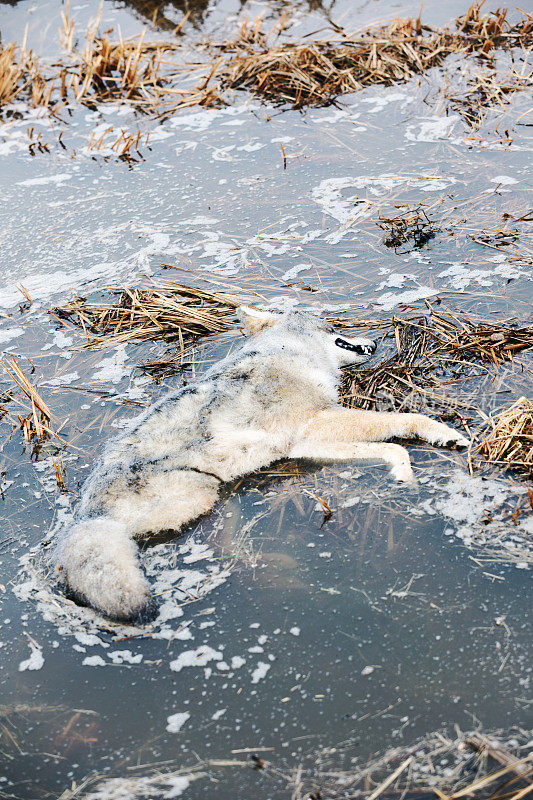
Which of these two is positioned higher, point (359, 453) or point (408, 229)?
point (408, 229)

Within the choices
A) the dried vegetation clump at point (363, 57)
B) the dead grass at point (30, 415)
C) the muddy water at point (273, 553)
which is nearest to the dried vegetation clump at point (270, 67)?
the dried vegetation clump at point (363, 57)

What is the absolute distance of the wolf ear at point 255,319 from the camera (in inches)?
180

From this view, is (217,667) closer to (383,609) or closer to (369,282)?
(383,609)

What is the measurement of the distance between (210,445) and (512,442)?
1.65m

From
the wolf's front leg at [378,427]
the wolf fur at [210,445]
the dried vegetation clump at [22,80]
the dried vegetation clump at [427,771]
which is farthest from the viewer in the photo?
the dried vegetation clump at [22,80]

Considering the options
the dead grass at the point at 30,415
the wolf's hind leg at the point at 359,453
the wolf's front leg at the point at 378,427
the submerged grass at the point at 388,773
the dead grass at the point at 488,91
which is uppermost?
the dead grass at the point at 488,91

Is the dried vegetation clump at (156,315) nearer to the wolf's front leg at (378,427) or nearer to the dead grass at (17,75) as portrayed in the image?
the wolf's front leg at (378,427)

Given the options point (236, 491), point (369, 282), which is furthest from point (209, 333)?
point (236, 491)

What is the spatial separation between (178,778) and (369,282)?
365cm

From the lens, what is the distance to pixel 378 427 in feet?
12.3

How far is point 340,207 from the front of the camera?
19.4ft

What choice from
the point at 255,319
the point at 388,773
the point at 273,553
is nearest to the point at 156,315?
the point at 255,319

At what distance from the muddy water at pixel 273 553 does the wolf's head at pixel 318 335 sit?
353 mm

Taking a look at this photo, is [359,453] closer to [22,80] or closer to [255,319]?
[255,319]
